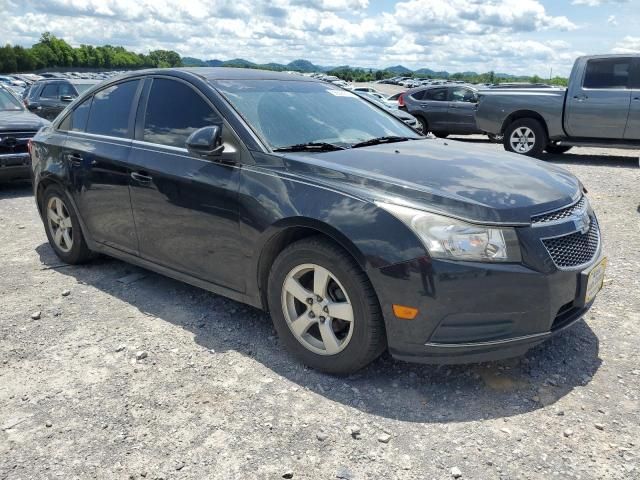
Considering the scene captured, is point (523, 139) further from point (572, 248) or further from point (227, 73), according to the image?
point (572, 248)

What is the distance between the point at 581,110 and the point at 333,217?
9.40 m

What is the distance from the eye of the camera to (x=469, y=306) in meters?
2.74

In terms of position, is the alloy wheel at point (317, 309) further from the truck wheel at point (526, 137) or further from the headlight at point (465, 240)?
the truck wheel at point (526, 137)

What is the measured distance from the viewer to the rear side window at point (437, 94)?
1598cm

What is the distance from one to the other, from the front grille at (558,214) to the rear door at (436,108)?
1314cm

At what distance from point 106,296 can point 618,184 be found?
7.71 metres

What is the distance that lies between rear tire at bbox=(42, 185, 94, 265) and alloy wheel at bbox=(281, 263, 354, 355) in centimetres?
250

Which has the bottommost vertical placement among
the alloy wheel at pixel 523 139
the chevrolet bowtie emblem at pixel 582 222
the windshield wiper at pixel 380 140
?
the alloy wheel at pixel 523 139

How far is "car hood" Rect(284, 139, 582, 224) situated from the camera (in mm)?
2832

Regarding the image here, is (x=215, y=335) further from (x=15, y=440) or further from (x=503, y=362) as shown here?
(x=503, y=362)

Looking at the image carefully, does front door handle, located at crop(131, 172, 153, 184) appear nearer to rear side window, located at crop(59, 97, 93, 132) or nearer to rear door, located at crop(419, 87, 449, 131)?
rear side window, located at crop(59, 97, 93, 132)

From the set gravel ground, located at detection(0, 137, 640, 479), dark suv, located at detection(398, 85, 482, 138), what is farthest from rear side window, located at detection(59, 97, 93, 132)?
dark suv, located at detection(398, 85, 482, 138)

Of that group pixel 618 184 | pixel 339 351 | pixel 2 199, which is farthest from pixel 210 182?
pixel 618 184

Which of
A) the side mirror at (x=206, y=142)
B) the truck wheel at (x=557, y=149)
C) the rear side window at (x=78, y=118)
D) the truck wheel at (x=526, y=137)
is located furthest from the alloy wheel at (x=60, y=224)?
the truck wheel at (x=557, y=149)
